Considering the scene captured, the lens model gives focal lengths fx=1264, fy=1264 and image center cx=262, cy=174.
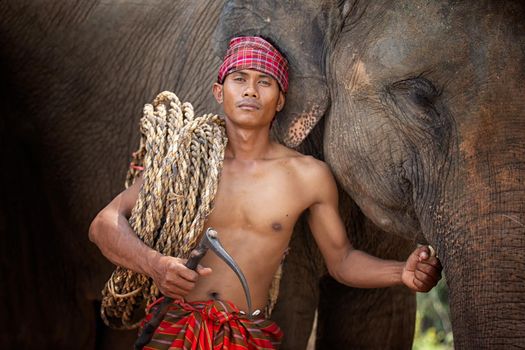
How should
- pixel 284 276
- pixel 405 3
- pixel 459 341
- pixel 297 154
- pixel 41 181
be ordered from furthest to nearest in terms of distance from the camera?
pixel 41 181, pixel 284 276, pixel 297 154, pixel 405 3, pixel 459 341

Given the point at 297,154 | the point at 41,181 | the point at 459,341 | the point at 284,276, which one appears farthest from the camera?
the point at 41,181

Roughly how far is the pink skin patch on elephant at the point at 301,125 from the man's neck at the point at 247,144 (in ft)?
0.24

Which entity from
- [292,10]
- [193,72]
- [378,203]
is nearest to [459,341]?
[378,203]

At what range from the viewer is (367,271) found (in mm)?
3807

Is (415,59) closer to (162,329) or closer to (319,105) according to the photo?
(319,105)

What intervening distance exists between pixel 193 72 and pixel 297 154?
71 centimetres

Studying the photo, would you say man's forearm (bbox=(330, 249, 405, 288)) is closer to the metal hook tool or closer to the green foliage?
the metal hook tool

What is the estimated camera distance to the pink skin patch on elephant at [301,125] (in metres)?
3.89

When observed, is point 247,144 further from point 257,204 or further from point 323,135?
point 323,135

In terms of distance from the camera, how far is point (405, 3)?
144 inches

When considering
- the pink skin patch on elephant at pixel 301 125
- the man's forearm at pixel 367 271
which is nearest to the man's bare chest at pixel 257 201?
the pink skin patch on elephant at pixel 301 125

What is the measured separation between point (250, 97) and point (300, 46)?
9.6 inches

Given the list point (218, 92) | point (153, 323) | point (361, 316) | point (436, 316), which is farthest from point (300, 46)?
point (436, 316)

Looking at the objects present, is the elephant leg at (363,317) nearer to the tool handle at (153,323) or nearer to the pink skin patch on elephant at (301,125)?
the pink skin patch on elephant at (301,125)
